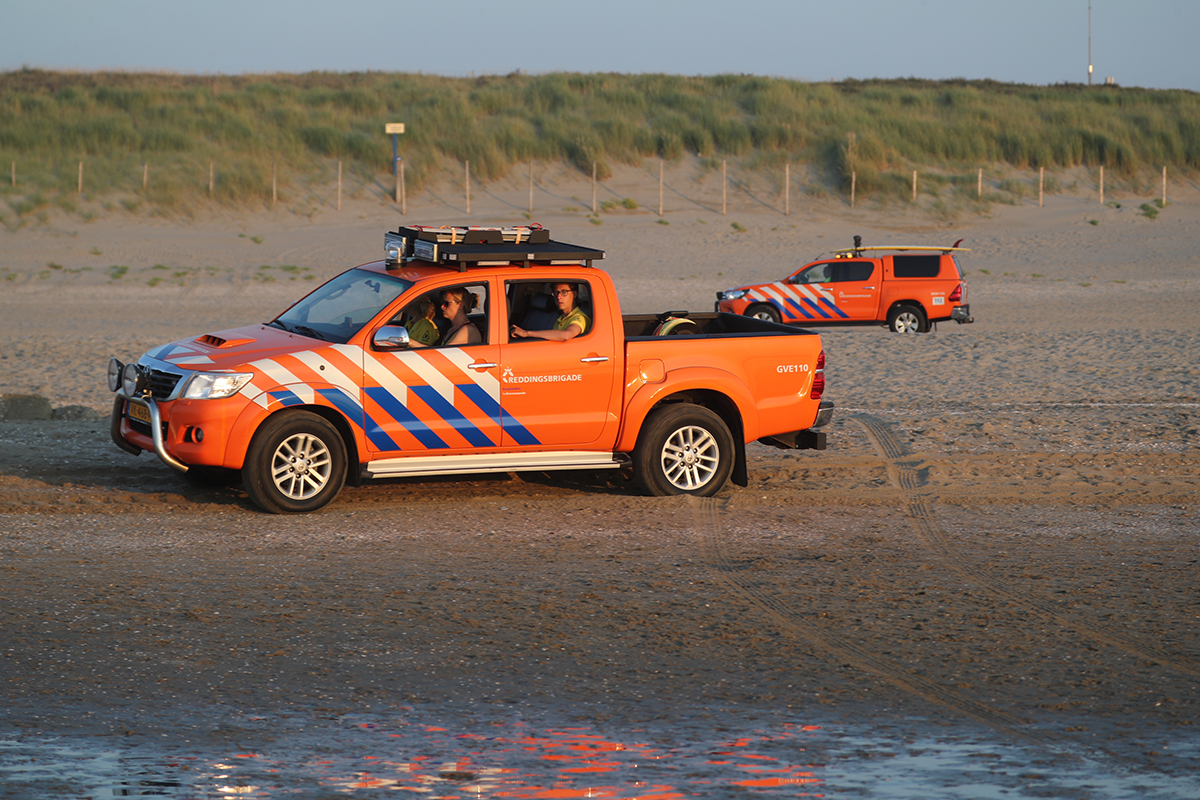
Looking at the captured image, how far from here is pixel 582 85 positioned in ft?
190

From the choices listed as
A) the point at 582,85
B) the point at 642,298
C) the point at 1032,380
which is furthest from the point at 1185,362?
the point at 582,85

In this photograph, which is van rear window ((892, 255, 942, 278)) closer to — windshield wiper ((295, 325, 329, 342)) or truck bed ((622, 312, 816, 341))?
truck bed ((622, 312, 816, 341))

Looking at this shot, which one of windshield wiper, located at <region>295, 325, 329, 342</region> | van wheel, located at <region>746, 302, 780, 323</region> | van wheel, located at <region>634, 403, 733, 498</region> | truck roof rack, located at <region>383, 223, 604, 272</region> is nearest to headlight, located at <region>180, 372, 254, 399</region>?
windshield wiper, located at <region>295, 325, 329, 342</region>

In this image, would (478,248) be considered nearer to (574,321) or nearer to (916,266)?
(574,321)

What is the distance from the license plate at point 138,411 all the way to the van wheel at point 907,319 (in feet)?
60.2

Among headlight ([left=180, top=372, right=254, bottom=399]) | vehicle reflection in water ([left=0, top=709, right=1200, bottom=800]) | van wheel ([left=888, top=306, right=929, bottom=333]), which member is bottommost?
vehicle reflection in water ([left=0, top=709, right=1200, bottom=800])

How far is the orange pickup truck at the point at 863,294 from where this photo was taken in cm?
2570

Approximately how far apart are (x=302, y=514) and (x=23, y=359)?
10.0 meters

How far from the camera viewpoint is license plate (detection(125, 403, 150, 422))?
955cm

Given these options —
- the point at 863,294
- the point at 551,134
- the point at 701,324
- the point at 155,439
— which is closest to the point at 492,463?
the point at 155,439

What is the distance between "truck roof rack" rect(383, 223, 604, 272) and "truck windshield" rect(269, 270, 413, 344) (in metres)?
0.29

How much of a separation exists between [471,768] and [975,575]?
4.12 m

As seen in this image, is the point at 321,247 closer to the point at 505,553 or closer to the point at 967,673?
the point at 505,553

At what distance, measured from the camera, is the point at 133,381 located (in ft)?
32.2
